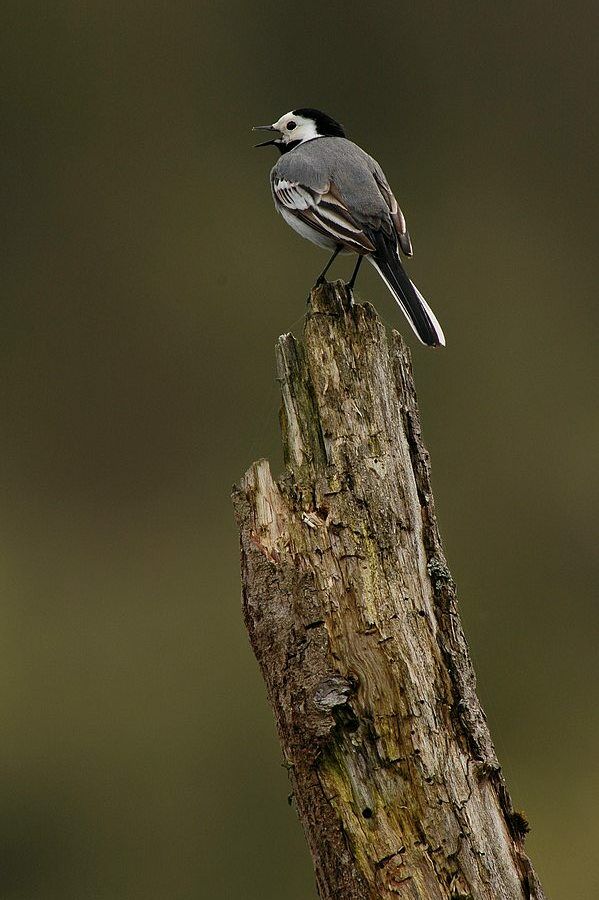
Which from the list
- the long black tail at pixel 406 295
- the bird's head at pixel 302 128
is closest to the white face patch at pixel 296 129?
the bird's head at pixel 302 128

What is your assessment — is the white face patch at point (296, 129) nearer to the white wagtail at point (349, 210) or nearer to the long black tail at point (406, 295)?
the white wagtail at point (349, 210)

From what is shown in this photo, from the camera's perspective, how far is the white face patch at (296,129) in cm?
458

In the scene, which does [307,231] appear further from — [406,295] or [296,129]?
[296,129]

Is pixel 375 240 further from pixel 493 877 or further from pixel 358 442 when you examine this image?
pixel 493 877

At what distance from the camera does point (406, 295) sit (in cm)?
329

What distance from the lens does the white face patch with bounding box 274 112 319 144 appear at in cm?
458

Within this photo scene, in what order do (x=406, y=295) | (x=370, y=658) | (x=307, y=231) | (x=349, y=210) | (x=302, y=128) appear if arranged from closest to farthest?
(x=370, y=658), (x=406, y=295), (x=349, y=210), (x=307, y=231), (x=302, y=128)

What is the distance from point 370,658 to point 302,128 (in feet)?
9.77

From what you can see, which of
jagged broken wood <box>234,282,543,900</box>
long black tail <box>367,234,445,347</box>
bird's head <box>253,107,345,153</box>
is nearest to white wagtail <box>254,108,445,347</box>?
long black tail <box>367,234,445,347</box>

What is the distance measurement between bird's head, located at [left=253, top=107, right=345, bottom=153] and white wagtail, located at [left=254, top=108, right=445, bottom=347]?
33 centimetres

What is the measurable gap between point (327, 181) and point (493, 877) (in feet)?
8.01

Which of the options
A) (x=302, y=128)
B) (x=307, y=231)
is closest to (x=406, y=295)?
(x=307, y=231)

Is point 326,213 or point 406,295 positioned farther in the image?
point 326,213

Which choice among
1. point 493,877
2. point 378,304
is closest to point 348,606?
point 493,877
